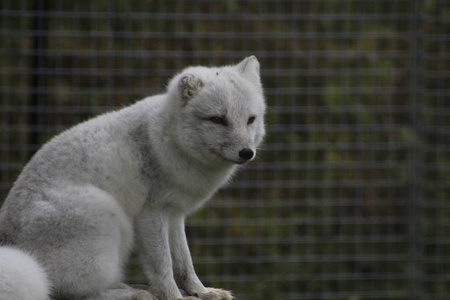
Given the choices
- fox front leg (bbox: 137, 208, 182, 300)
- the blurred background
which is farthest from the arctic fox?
the blurred background

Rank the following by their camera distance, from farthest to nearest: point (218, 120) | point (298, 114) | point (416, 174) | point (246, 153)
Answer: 1. point (298, 114)
2. point (416, 174)
3. point (218, 120)
4. point (246, 153)

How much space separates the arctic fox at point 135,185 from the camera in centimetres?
346

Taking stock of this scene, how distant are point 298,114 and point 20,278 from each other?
3.99 m

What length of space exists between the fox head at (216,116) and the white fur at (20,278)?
2.87ft

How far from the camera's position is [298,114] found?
22.4 ft

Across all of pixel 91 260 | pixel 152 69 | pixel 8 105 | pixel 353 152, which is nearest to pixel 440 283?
pixel 353 152

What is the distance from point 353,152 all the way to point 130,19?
6.96ft

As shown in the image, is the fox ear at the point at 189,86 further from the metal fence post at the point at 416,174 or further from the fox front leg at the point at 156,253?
the metal fence post at the point at 416,174

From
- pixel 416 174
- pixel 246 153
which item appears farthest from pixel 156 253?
pixel 416 174

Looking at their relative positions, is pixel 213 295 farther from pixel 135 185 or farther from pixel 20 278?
pixel 20 278

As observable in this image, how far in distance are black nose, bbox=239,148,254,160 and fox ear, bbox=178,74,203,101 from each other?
1.19 feet

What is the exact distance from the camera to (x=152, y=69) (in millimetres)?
6438

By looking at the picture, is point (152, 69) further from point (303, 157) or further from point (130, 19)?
point (303, 157)

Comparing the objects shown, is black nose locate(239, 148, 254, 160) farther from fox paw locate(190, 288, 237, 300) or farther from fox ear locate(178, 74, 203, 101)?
fox paw locate(190, 288, 237, 300)
